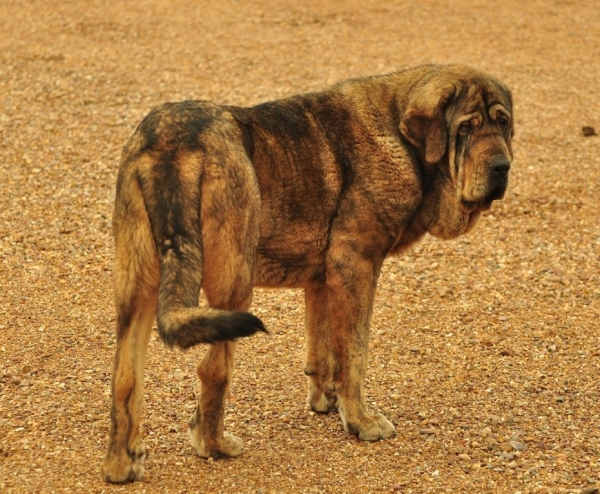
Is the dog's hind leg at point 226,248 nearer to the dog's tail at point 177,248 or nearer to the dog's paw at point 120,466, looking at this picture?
the dog's tail at point 177,248

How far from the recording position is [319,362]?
279 inches

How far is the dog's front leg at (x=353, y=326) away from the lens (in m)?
6.51

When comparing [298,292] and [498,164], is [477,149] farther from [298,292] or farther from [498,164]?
[298,292]

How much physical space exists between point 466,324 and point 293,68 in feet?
23.0

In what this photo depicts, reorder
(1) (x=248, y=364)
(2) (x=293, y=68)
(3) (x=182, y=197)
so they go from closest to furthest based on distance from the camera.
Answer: (3) (x=182, y=197)
(1) (x=248, y=364)
(2) (x=293, y=68)

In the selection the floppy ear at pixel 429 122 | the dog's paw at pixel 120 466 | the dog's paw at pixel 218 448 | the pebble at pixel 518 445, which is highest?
the floppy ear at pixel 429 122

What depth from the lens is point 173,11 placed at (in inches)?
659

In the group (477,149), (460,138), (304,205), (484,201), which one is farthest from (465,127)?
(304,205)

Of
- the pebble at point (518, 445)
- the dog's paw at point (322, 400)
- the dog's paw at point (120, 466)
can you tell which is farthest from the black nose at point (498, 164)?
the dog's paw at point (120, 466)

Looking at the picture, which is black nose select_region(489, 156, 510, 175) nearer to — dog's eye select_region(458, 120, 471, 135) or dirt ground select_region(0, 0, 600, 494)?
dog's eye select_region(458, 120, 471, 135)

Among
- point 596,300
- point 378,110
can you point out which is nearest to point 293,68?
point 596,300

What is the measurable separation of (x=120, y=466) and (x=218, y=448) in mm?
679

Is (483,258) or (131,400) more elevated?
(131,400)

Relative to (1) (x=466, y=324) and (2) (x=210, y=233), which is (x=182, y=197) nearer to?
(2) (x=210, y=233)
